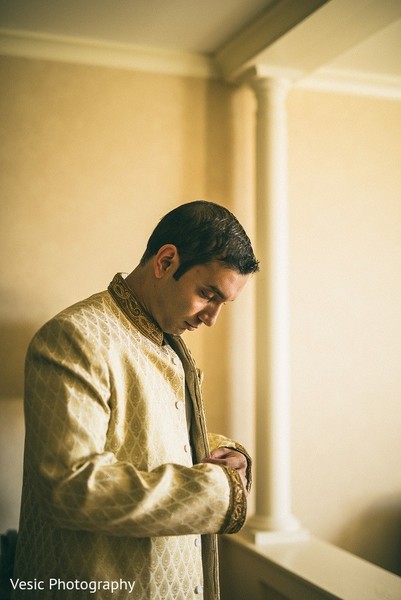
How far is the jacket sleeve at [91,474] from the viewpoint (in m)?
1.51

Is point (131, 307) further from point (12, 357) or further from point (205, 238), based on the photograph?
point (12, 357)

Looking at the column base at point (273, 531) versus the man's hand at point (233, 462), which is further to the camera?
the column base at point (273, 531)

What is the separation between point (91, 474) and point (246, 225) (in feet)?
6.78

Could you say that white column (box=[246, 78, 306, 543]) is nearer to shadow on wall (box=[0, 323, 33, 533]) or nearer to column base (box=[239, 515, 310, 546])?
column base (box=[239, 515, 310, 546])

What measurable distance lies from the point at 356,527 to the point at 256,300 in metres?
1.29

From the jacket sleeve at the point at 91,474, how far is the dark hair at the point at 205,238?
1.23 ft

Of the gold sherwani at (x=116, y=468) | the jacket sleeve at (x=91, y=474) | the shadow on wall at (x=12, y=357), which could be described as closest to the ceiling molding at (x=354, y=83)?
the shadow on wall at (x=12, y=357)

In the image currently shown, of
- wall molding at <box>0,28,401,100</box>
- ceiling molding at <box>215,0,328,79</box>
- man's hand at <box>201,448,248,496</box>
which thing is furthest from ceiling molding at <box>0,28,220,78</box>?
man's hand at <box>201,448,248,496</box>

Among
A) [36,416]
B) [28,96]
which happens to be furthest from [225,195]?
[36,416]

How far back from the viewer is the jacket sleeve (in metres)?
1.51

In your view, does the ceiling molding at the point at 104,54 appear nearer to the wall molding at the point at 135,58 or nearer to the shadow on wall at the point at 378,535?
the wall molding at the point at 135,58

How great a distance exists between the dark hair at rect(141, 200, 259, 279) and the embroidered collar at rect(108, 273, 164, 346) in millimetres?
128

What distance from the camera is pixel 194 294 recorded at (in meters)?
1.85

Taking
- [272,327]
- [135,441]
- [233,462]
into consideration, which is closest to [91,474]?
[135,441]
